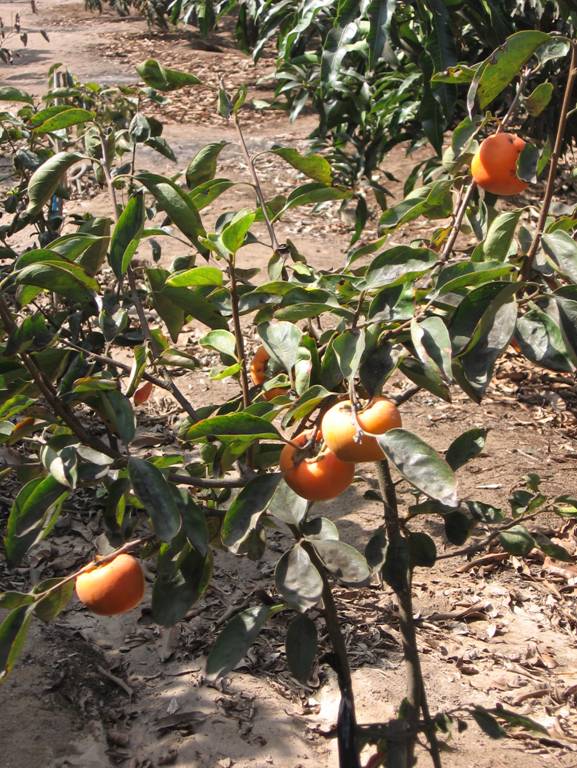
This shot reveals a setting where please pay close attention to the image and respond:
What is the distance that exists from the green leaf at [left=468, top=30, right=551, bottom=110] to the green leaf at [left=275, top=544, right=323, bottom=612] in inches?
30.8

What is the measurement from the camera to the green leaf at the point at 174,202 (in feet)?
5.21

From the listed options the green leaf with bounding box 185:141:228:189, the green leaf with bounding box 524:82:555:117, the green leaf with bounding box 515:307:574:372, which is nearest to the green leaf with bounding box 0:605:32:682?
the green leaf with bounding box 515:307:574:372

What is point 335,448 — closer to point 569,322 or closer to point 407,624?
point 569,322

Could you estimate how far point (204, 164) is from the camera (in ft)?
6.15

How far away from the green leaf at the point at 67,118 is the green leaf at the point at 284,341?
599 millimetres

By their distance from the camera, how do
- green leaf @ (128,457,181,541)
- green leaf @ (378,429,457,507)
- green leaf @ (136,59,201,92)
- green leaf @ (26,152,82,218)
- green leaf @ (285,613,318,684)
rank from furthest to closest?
green leaf @ (136,59,201,92) < green leaf @ (26,152,82,218) < green leaf @ (285,613,318,684) < green leaf @ (128,457,181,541) < green leaf @ (378,429,457,507)

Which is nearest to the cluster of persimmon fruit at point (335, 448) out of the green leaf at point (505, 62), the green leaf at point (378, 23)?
the green leaf at point (505, 62)

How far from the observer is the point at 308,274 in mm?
1816

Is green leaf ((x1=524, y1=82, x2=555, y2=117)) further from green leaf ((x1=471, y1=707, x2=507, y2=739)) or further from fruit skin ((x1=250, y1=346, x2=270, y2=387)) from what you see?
green leaf ((x1=471, y1=707, x2=507, y2=739))

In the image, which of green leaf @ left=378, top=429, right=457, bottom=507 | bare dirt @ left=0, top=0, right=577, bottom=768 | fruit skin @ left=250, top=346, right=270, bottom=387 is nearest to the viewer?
green leaf @ left=378, top=429, right=457, bottom=507

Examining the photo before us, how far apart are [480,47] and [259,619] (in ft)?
14.4

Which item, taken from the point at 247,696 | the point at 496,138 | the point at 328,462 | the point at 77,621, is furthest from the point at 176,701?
the point at 496,138

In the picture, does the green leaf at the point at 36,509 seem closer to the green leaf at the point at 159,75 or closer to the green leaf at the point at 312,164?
the green leaf at the point at 312,164

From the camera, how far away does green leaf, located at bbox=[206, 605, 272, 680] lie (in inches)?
57.8
